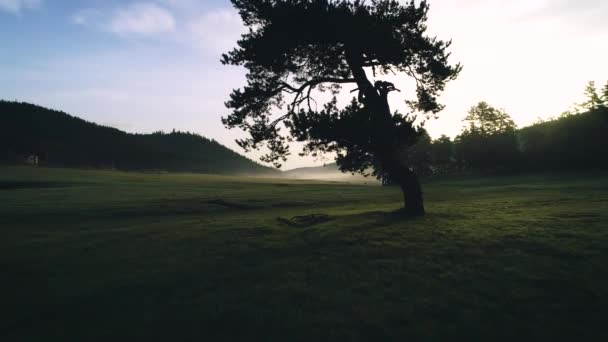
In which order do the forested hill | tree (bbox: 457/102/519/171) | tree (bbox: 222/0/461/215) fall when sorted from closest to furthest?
tree (bbox: 222/0/461/215) → tree (bbox: 457/102/519/171) → the forested hill

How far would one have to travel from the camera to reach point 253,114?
19.8m

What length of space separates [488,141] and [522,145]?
27.7 feet

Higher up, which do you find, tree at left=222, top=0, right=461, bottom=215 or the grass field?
tree at left=222, top=0, right=461, bottom=215

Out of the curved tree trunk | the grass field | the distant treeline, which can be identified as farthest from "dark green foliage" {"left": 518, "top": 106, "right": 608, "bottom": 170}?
the curved tree trunk

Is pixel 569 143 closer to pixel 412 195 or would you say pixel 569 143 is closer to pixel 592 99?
pixel 592 99

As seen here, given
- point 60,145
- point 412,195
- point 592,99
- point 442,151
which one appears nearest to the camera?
point 412,195

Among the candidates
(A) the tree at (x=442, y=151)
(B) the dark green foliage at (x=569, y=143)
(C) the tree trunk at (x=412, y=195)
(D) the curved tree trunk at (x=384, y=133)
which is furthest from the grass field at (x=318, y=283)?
(A) the tree at (x=442, y=151)

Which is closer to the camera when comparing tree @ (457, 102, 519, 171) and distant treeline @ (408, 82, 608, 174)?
distant treeline @ (408, 82, 608, 174)

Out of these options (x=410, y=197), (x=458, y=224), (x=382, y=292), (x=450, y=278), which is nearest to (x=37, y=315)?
(x=382, y=292)

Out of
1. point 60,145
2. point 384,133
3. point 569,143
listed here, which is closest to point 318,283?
point 384,133

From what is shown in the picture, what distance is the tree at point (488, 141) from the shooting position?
7888cm

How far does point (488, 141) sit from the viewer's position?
8125cm

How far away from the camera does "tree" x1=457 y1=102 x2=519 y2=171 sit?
78875 millimetres

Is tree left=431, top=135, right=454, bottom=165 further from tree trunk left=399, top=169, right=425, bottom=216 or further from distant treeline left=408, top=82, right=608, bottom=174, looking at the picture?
tree trunk left=399, top=169, right=425, bottom=216
